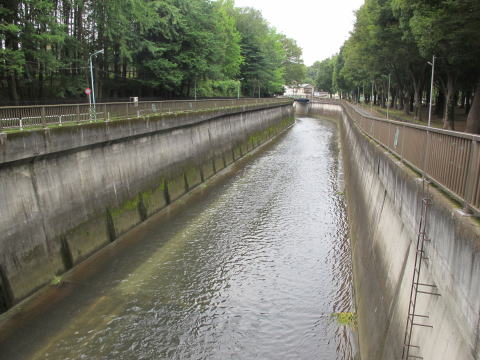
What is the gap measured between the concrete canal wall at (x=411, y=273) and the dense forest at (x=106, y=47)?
22.4 m

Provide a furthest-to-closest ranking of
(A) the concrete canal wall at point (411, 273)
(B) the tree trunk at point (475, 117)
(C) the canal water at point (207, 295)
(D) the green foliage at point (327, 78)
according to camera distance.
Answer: (D) the green foliage at point (327, 78), (B) the tree trunk at point (475, 117), (C) the canal water at point (207, 295), (A) the concrete canal wall at point (411, 273)

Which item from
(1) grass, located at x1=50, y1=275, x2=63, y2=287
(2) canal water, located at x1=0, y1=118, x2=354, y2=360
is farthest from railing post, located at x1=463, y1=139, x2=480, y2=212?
(1) grass, located at x1=50, y1=275, x2=63, y2=287

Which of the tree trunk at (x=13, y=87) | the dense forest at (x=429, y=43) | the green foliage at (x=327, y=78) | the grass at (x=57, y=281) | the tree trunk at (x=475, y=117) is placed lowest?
the grass at (x=57, y=281)

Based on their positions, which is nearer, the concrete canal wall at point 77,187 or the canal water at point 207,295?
the canal water at point 207,295

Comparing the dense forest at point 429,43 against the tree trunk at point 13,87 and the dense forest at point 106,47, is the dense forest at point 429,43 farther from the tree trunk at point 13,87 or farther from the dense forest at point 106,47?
the tree trunk at point 13,87

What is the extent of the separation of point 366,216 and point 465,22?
13.7 metres

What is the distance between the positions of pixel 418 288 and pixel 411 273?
55 centimetres

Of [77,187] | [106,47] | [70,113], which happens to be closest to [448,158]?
[77,187]

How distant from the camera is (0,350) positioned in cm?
964

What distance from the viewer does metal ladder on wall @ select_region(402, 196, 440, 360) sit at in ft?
19.5

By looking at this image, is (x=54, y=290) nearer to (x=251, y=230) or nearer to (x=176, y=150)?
(x=251, y=230)

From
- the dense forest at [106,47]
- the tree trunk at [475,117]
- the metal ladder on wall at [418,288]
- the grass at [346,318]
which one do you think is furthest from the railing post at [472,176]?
the tree trunk at [475,117]

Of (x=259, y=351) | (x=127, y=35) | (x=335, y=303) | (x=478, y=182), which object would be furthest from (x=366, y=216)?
(x=127, y=35)

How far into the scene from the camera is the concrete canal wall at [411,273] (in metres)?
4.67
